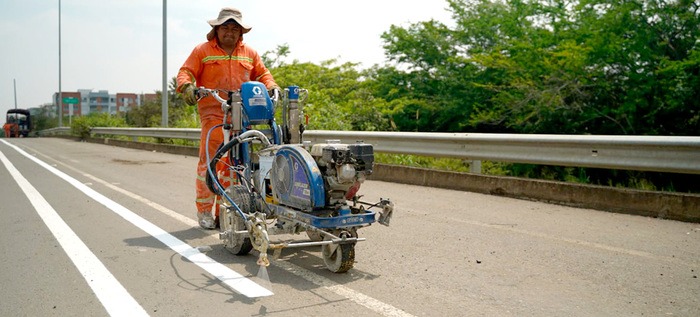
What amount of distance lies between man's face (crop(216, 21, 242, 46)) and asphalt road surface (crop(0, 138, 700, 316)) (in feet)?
6.54

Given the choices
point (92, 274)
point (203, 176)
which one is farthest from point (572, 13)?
point (92, 274)

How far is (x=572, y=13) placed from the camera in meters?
20.3

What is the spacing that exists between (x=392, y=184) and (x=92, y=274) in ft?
20.0

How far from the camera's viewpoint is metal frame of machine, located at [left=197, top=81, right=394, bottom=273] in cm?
430

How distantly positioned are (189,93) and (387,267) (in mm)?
2629

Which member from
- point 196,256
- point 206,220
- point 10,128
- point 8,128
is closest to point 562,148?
point 206,220

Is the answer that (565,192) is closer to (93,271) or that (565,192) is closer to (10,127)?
(93,271)

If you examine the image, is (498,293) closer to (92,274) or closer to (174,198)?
(92,274)

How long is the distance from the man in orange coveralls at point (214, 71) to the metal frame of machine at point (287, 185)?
533mm

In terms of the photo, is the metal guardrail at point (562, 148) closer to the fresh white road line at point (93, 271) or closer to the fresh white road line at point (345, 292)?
the fresh white road line at point (345, 292)

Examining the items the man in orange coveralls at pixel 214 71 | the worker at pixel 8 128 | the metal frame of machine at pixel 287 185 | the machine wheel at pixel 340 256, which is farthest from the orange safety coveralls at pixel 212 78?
the worker at pixel 8 128

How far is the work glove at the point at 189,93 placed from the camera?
5852 mm

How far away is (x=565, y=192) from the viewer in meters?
7.54

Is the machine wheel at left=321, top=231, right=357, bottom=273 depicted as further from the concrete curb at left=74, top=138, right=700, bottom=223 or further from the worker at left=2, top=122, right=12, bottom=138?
the worker at left=2, top=122, right=12, bottom=138
